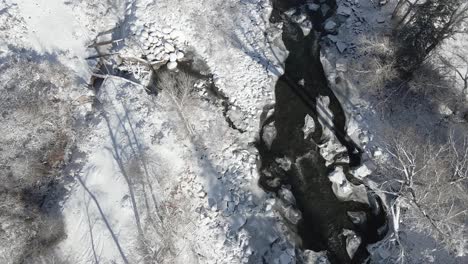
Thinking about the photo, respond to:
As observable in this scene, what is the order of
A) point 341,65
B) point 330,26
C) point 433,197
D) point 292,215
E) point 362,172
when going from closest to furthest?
point 433,197
point 292,215
point 362,172
point 341,65
point 330,26

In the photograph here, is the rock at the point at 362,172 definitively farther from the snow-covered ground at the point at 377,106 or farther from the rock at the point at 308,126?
the rock at the point at 308,126

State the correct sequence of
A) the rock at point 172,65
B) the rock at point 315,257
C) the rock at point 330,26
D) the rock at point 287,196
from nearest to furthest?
1. the rock at point 315,257
2. the rock at point 287,196
3. the rock at point 172,65
4. the rock at point 330,26

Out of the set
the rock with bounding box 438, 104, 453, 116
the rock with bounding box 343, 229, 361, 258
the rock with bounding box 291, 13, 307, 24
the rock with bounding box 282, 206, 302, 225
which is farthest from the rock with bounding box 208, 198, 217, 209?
the rock with bounding box 438, 104, 453, 116

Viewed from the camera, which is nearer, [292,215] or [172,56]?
[292,215]

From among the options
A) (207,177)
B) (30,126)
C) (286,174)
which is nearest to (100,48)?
(30,126)

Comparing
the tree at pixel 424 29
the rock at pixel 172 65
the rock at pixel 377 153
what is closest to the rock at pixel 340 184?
the rock at pixel 377 153

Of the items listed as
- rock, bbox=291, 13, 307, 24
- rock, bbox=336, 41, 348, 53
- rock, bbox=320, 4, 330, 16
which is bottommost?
rock, bbox=336, 41, 348, 53

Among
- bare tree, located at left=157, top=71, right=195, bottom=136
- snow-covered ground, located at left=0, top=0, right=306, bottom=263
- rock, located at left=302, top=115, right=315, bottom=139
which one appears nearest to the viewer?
snow-covered ground, located at left=0, top=0, right=306, bottom=263

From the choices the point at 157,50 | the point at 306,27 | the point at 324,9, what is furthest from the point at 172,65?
the point at 324,9

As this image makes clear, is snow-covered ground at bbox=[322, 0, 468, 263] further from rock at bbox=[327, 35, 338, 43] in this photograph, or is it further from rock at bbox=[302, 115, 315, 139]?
rock at bbox=[302, 115, 315, 139]

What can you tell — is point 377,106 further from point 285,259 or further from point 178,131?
point 178,131
